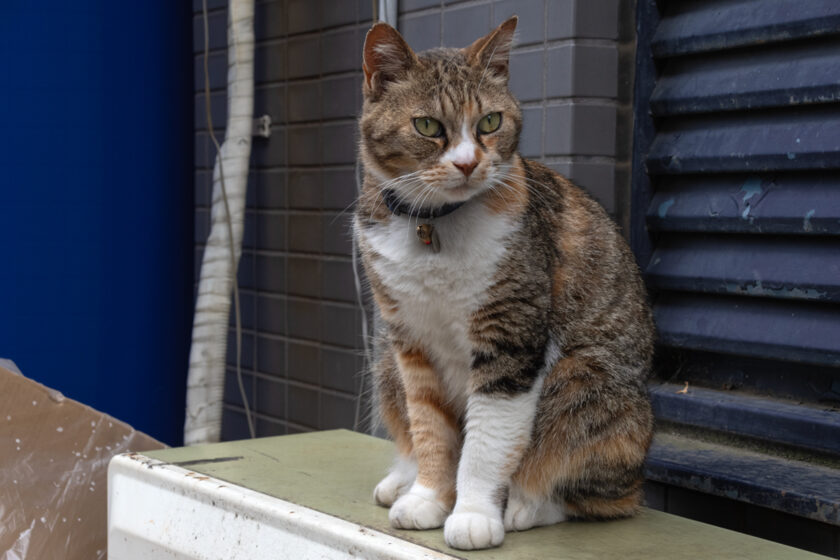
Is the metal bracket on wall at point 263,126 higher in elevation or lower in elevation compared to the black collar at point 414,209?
higher

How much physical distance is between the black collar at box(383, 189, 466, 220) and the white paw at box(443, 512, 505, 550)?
0.47 m

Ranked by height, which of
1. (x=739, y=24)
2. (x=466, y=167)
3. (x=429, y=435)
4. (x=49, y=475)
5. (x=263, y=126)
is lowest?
(x=49, y=475)

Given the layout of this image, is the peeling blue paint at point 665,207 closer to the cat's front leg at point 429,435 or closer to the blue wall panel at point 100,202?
the cat's front leg at point 429,435

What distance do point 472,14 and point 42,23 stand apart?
1.52 metres

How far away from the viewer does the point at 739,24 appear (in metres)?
1.87

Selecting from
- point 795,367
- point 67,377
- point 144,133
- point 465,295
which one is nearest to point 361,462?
point 465,295

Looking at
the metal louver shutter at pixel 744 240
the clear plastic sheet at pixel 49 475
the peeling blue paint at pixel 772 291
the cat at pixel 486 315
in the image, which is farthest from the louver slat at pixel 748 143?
the clear plastic sheet at pixel 49 475

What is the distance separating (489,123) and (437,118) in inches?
3.9

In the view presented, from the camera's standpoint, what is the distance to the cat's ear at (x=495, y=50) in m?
1.46

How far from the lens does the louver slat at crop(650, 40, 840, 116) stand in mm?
1728

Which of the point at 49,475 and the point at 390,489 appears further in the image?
the point at 49,475

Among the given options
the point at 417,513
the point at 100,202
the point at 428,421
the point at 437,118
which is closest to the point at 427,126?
the point at 437,118

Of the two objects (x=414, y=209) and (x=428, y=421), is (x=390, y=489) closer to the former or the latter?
(x=428, y=421)

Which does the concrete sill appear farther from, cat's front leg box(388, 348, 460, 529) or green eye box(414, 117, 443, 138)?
green eye box(414, 117, 443, 138)
